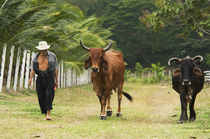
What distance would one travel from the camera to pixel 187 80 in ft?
34.3

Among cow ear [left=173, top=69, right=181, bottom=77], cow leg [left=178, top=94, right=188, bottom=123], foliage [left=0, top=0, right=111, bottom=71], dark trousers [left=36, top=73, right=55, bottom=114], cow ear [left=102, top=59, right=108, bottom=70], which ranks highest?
foliage [left=0, top=0, right=111, bottom=71]

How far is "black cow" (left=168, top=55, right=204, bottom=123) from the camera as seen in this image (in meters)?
10.6

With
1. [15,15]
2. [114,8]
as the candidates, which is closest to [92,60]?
[15,15]

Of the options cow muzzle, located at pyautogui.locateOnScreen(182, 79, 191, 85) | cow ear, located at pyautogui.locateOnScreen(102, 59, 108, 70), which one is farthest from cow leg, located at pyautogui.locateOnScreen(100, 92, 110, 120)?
cow muzzle, located at pyautogui.locateOnScreen(182, 79, 191, 85)

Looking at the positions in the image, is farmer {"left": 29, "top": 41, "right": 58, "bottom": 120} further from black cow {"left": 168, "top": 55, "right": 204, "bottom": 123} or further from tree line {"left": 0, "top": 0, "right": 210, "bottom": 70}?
black cow {"left": 168, "top": 55, "right": 204, "bottom": 123}

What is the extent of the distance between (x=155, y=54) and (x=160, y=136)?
Answer: 50.2 metres

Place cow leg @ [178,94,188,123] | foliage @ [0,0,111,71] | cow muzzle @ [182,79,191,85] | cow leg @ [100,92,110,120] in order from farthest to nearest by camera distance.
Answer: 1. foliage @ [0,0,111,71]
2. cow leg @ [100,92,110,120]
3. cow leg @ [178,94,188,123]
4. cow muzzle @ [182,79,191,85]

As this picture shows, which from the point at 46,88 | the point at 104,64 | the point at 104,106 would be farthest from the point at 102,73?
the point at 46,88

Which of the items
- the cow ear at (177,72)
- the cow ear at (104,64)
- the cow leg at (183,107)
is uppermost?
the cow ear at (104,64)

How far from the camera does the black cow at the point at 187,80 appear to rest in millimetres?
10578

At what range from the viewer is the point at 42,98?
10.4 meters

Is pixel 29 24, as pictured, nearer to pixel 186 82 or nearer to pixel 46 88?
pixel 46 88

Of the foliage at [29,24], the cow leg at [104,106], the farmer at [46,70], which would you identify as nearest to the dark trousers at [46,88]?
the farmer at [46,70]

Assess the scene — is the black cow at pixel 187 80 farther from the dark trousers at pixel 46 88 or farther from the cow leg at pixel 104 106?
the dark trousers at pixel 46 88
